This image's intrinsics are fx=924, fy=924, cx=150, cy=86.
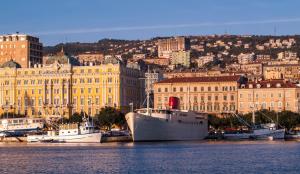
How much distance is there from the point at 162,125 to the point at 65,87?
50.3 meters

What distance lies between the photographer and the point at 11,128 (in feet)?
→ 475

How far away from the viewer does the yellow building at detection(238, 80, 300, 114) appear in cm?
16550

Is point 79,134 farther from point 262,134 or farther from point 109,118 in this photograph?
point 262,134

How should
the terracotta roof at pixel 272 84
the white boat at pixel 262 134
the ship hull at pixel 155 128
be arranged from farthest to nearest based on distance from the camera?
the terracotta roof at pixel 272 84
the white boat at pixel 262 134
the ship hull at pixel 155 128

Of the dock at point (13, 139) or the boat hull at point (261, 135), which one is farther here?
the dock at point (13, 139)

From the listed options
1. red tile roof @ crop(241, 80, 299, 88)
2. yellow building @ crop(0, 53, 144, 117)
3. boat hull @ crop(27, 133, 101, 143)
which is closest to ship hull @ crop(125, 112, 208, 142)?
boat hull @ crop(27, 133, 101, 143)

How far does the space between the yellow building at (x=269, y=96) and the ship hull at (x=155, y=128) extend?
35.6 meters

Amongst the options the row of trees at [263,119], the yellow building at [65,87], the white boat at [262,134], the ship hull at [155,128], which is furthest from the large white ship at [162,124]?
the yellow building at [65,87]

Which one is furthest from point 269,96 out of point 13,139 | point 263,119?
point 13,139

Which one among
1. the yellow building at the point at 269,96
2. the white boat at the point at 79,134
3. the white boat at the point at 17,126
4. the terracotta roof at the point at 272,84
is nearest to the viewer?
the white boat at the point at 79,134

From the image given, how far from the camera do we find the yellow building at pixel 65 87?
170m

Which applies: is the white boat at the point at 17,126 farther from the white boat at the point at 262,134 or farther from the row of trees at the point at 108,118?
the white boat at the point at 262,134

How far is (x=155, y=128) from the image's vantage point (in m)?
126

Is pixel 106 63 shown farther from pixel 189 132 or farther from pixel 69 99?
pixel 189 132
